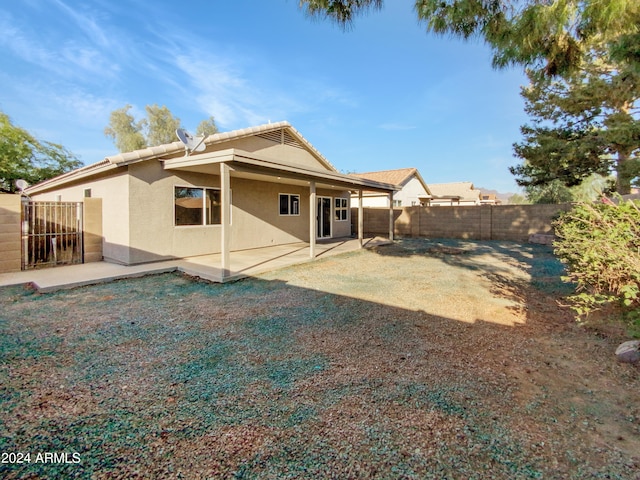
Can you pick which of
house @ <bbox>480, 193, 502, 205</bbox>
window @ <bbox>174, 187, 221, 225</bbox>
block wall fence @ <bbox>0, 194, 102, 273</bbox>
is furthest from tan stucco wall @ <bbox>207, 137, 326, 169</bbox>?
house @ <bbox>480, 193, 502, 205</bbox>

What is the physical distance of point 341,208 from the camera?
54.6 feet

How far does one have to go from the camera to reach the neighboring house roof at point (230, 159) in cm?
700

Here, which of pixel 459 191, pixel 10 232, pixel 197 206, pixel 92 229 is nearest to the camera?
pixel 10 232

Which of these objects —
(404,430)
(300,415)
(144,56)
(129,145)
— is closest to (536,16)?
(404,430)

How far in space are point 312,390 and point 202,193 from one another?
26.9 feet

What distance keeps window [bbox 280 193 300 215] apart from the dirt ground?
779 cm

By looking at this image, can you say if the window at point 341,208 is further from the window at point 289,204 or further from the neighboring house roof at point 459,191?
the neighboring house roof at point 459,191

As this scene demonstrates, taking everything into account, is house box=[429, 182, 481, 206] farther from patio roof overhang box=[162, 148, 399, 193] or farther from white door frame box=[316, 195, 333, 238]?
patio roof overhang box=[162, 148, 399, 193]

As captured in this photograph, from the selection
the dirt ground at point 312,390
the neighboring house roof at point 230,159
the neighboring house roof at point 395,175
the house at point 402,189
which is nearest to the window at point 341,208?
the neighboring house roof at point 230,159

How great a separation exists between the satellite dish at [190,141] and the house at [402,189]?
53.5 ft

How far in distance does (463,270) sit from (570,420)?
244 inches

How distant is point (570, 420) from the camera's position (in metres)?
2.37

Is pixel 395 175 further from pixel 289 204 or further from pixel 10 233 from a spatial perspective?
pixel 10 233

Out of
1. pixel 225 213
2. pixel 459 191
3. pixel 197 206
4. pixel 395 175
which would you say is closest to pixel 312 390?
pixel 225 213
